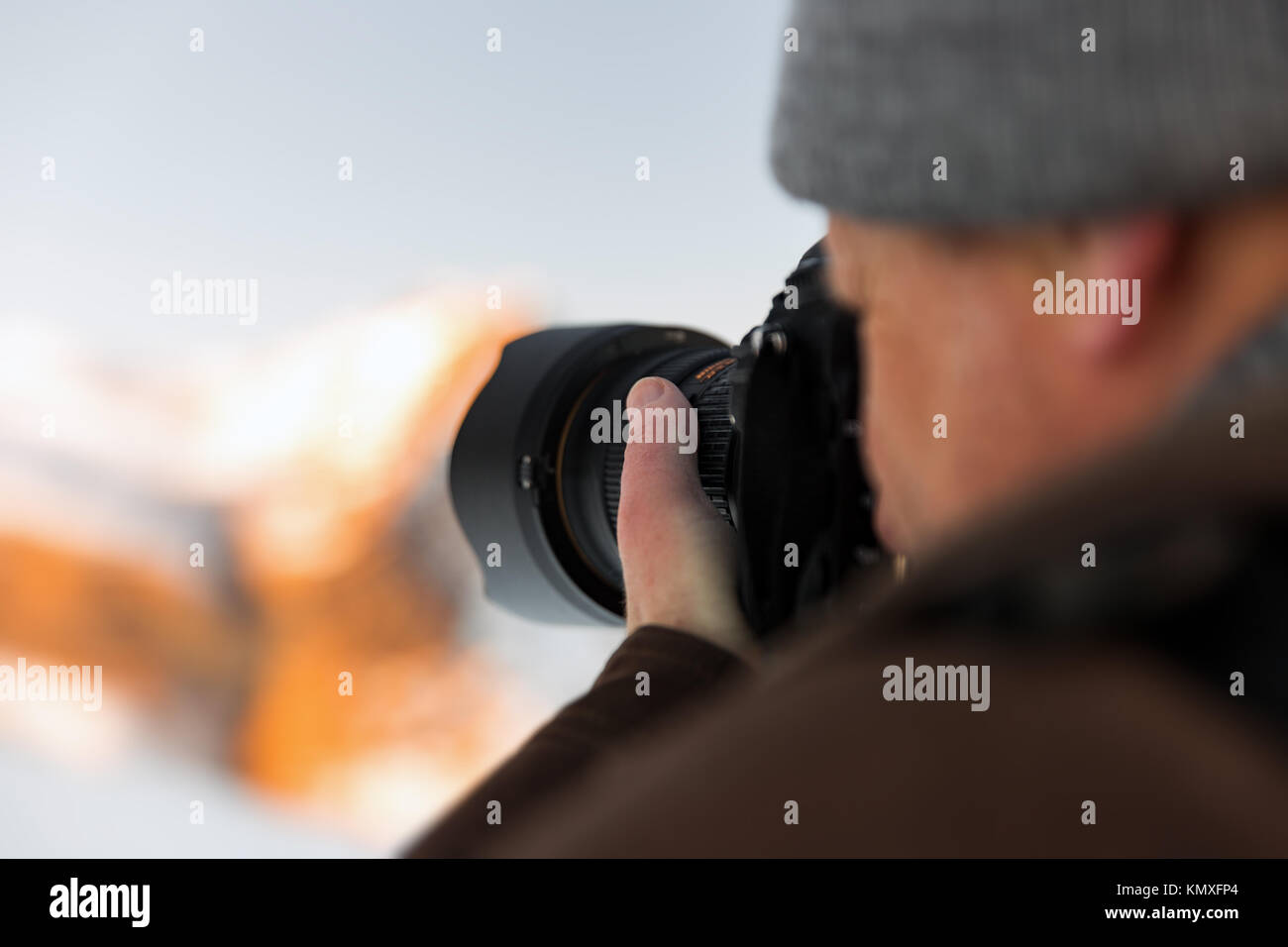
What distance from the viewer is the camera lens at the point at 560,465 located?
2.46 ft

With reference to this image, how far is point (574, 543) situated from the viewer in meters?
0.77

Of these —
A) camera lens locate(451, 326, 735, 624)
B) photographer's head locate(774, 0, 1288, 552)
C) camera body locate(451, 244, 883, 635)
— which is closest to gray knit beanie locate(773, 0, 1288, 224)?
photographer's head locate(774, 0, 1288, 552)

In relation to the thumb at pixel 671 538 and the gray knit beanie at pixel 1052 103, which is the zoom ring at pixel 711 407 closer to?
the thumb at pixel 671 538

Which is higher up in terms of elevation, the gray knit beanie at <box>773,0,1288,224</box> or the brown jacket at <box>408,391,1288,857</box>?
the gray knit beanie at <box>773,0,1288,224</box>

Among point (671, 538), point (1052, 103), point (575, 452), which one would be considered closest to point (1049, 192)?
point (1052, 103)

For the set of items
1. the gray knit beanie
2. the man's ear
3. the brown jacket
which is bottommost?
the brown jacket

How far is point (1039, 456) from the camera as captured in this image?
0.27m

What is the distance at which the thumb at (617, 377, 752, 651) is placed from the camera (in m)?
0.52

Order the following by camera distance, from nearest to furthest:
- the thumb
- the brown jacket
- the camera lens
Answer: the brown jacket, the thumb, the camera lens

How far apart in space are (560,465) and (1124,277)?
537 mm

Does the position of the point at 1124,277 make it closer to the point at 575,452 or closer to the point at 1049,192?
the point at 1049,192

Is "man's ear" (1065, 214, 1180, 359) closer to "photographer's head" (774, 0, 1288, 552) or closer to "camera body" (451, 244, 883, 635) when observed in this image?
"photographer's head" (774, 0, 1288, 552)
